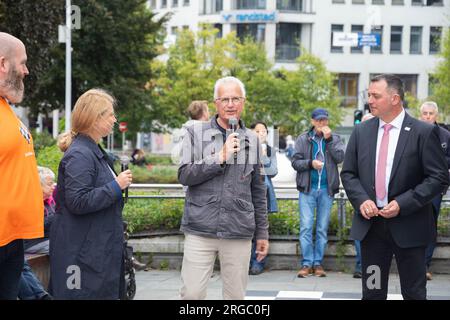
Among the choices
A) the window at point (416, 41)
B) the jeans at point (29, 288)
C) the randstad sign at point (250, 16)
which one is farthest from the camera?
the window at point (416, 41)

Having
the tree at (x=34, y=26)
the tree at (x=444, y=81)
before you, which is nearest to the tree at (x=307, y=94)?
the tree at (x=444, y=81)

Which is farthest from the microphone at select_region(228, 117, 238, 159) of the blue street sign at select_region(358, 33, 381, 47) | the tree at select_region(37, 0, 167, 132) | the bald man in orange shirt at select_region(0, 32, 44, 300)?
the blue street sign at select_region(358, 33, 381, 47)

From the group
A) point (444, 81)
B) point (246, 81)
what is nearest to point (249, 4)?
point (246, 81)

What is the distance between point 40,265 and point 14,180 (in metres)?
3.50

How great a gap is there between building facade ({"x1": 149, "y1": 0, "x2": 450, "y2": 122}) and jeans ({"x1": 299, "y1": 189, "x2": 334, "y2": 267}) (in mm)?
66015

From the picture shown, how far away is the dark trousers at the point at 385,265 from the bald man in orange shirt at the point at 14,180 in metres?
2.74

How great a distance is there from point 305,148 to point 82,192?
5782mm

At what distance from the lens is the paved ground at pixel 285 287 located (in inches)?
389

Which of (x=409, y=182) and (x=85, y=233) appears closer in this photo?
(x=85, y=233)

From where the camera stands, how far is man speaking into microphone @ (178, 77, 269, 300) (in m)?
6.66

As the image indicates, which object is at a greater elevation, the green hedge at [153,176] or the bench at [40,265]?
the bench at [40,265]

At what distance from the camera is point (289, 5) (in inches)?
3086

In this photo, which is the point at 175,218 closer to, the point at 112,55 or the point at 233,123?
the point at 233,123

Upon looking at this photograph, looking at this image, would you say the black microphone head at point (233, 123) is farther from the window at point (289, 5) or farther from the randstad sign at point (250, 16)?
the window at point (289, 5)
